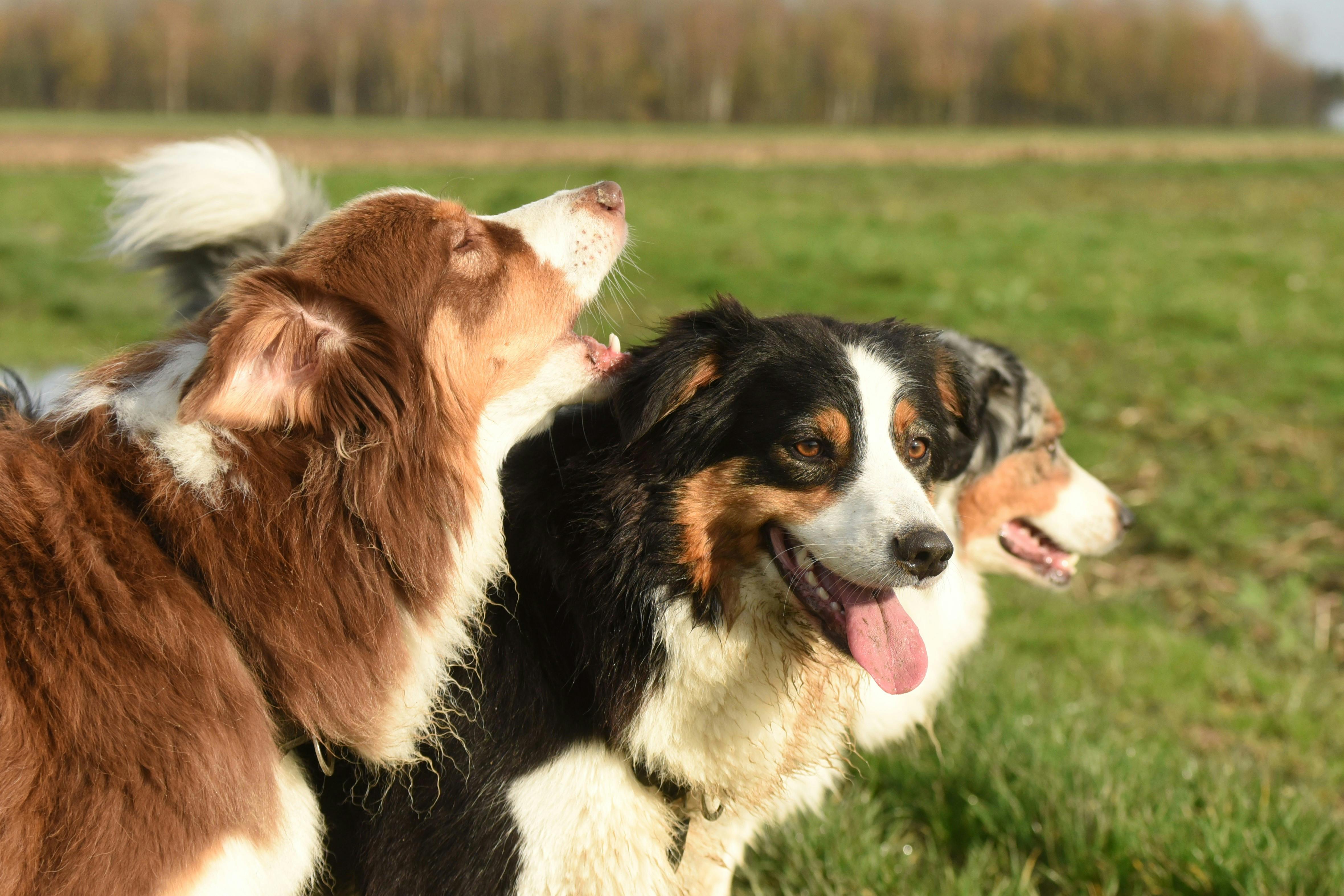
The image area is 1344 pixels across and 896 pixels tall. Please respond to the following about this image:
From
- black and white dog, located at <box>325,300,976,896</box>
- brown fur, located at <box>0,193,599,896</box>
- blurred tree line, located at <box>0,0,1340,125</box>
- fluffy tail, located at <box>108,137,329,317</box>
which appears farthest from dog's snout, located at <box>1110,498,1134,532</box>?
blurred tree line, located at <box>0,0,1340,125</box>

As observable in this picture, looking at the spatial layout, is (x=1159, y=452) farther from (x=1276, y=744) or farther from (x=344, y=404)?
(x=344, y=404)

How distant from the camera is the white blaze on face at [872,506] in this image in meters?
2.51

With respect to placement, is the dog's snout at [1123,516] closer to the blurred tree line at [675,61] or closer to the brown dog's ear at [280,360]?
the brown dog's ear at [280,360]

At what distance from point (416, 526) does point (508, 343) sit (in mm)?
543

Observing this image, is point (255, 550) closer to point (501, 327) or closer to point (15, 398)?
point (501, 327)

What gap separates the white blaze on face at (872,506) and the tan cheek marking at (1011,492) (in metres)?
1.25

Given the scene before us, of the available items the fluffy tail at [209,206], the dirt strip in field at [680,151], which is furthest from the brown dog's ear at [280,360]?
the dirt strip in field at [680,151]

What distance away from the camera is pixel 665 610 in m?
2.66

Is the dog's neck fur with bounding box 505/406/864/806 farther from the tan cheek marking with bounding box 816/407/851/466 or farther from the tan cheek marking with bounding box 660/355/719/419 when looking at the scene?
the tan cheek marking with bounding box 816/407/851/466

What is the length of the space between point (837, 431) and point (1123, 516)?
81.8 inches

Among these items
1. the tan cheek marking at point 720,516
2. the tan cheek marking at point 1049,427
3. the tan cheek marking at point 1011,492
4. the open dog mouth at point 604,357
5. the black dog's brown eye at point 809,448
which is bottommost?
the tan cheek marking at point 1011,492

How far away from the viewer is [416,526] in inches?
95.2

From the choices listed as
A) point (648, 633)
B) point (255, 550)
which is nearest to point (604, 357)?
point (648, 633)

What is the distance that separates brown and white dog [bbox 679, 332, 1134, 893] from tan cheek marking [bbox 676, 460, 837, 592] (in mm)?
759
